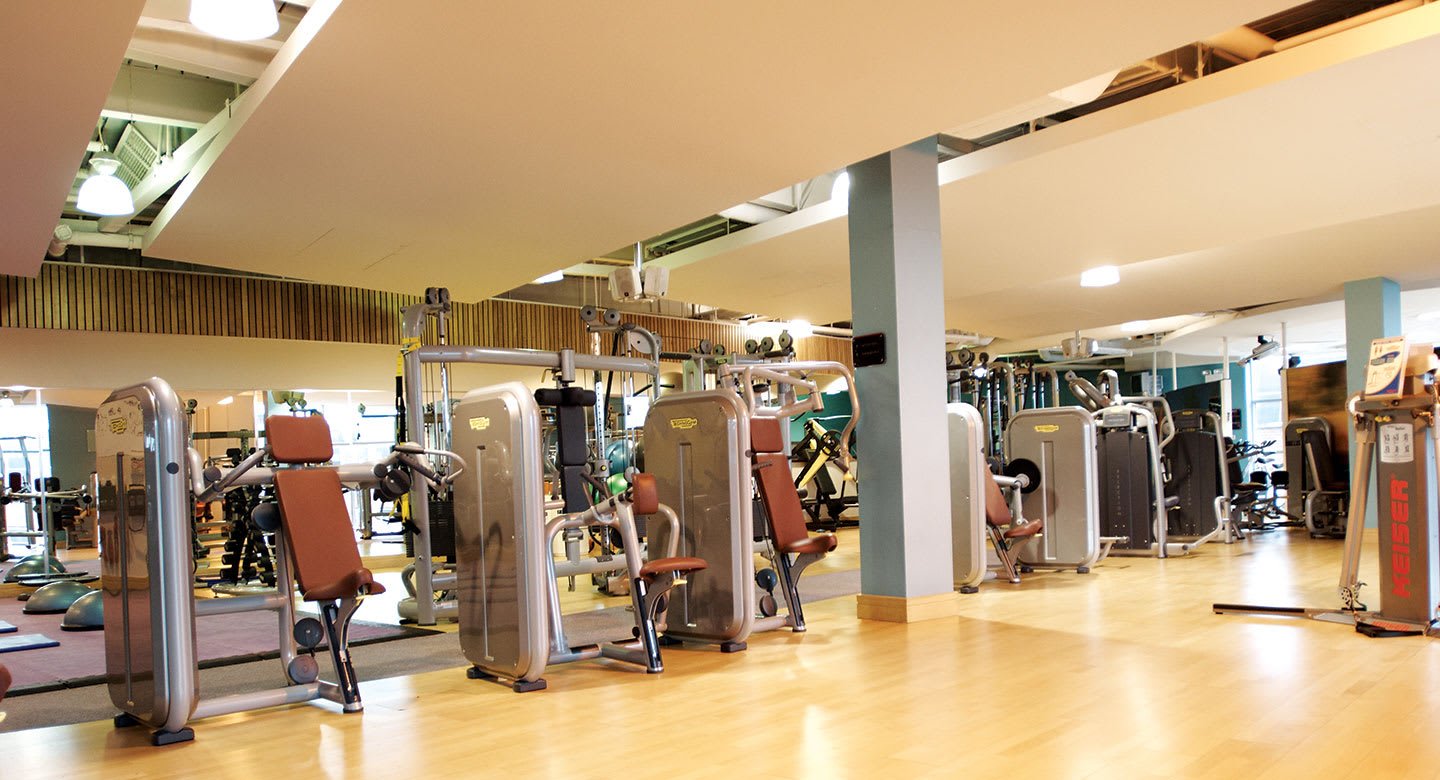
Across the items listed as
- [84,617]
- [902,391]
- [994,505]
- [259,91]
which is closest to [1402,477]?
[902,391]

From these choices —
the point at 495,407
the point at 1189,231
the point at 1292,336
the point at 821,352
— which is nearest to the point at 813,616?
the point at 495,407

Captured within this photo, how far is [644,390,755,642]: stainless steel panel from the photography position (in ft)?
17.3

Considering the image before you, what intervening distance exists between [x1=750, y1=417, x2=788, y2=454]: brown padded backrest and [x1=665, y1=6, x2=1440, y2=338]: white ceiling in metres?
2.38

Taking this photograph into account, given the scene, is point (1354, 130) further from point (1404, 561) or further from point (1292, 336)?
point (1292, 336)

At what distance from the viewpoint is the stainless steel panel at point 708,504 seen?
5273 mm

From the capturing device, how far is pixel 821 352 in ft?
53.2

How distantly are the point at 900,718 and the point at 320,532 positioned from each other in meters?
2.48

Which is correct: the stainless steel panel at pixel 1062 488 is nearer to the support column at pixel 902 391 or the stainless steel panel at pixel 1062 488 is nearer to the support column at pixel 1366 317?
the support column at pixel 902 391

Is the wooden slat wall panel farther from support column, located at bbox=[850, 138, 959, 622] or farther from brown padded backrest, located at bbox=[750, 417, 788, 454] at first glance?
brown padded backrest, located at bbox=[750, 417, 788, 454]

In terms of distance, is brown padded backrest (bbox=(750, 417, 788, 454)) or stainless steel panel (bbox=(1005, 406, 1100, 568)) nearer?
brown padded backrest (bbox=(750, 417, 788, 454))

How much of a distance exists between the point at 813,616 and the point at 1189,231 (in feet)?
14.9

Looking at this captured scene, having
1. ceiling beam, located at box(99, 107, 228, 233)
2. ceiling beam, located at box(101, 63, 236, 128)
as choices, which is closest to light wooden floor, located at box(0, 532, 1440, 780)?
ceiling beam, located at box(99, 107, 228, 233)

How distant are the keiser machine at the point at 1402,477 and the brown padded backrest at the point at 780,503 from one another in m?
2.80

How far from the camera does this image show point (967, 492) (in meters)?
7.41
